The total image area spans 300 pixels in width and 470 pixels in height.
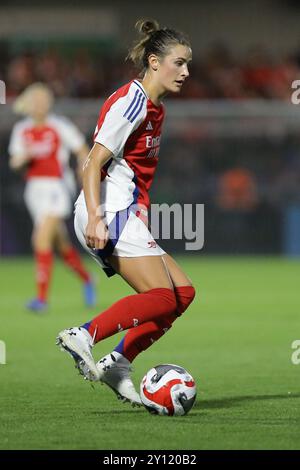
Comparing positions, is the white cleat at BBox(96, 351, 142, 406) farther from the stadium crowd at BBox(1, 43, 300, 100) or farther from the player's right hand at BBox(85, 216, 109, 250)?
the stadium crowd at BBox(1, 43, 300, 100)

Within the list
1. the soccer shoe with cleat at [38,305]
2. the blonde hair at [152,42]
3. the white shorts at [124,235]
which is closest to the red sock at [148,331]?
the white shorts at [124,235]

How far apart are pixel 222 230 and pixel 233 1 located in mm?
7335

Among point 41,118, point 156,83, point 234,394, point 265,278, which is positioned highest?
point 156,83

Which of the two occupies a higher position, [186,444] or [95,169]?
[95,169]

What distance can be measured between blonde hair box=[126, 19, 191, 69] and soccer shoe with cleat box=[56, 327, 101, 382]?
5.45 ft

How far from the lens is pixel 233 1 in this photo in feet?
85.0

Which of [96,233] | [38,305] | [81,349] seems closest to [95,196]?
[96,233]

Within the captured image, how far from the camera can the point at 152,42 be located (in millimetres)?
6754

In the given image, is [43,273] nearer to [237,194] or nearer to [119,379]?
[119,379]

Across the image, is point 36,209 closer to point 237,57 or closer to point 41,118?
point 41,118

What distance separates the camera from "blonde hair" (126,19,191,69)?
6707mm

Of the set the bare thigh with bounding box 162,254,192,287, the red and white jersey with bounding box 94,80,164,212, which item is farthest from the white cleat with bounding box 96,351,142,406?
the red and white jersey with bounding box 94,80,164,212

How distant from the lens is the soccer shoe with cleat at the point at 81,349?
20.3 ft

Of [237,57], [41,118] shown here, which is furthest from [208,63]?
[41,118]
